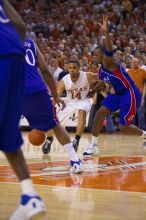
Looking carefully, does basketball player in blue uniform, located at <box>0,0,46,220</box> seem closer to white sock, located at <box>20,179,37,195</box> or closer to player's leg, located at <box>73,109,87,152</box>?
white sock, located at <box>20,179,37,195</box>

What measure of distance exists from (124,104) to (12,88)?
4939 mm

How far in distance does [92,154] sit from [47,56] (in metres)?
6.11

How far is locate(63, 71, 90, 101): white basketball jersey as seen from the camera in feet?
29.3

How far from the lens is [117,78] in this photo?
830 centimetres

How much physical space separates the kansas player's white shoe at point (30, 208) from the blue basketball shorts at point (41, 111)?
2573 millimetres

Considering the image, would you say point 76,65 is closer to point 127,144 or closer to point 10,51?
point 127,144

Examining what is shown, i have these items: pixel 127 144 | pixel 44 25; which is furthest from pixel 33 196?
pixel 44 25

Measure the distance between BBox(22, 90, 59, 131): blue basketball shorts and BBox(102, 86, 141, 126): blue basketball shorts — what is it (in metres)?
2.28

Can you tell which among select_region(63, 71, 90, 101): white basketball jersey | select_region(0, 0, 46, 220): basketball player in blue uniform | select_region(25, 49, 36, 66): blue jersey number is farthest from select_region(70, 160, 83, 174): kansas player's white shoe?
select_region(0, 0, 46, 220): basketball player in blue uniform

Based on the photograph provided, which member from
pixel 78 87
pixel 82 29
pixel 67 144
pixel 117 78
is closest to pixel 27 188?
pixel 67 144

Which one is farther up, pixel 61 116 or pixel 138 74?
pixel 138 74

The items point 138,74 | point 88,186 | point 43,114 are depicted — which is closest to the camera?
point 88,186

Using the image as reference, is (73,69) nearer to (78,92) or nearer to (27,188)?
(78,92)

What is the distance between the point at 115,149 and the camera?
9258 mm
